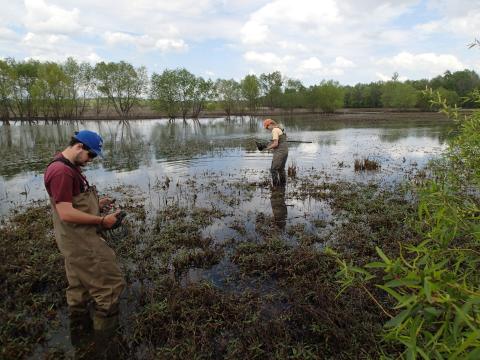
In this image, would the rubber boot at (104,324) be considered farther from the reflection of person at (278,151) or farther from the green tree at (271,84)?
the green tree at (271,84)

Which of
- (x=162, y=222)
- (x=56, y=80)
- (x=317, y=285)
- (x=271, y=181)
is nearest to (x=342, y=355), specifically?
(x=317, y=285)

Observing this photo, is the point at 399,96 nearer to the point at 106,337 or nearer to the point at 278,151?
A: the point at 278,151

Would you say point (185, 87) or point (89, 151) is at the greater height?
point (185, 87)

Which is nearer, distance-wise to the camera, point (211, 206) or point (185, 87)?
point (211, 206)

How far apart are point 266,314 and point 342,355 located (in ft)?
3.80

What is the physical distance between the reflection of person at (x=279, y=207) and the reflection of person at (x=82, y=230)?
441cm

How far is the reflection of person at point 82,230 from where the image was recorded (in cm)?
347

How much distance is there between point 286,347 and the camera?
142 inches

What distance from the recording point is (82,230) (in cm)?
367

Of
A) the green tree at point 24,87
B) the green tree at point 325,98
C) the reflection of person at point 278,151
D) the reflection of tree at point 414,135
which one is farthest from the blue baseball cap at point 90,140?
the green tree at point 325,98

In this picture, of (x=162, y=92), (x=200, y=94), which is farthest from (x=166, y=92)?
(x=200, y=94)

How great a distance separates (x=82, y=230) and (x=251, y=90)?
329 ft

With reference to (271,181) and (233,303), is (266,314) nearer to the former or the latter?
(233,303)

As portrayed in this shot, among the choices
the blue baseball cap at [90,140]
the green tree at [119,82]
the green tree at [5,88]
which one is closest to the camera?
the blue baseball cap at [90,140]
